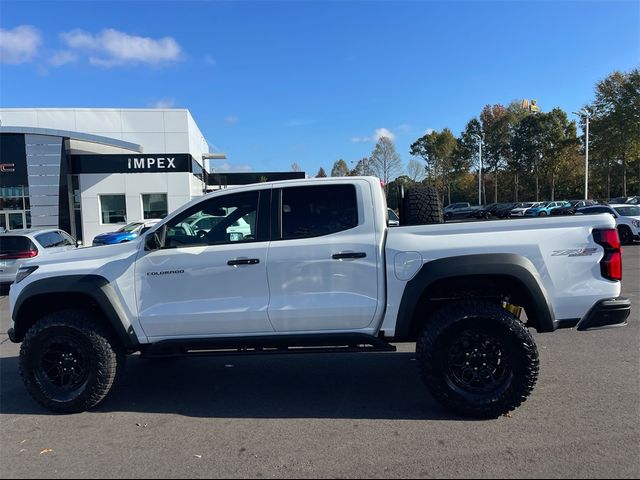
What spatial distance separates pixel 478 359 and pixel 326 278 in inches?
57.4

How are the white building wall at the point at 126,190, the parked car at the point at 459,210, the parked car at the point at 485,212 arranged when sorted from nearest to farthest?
the white building wall at the point at 126,190
the parked car at the point at 485,212
the parked car at the point at 459,210

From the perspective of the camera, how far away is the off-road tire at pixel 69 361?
14.0ft

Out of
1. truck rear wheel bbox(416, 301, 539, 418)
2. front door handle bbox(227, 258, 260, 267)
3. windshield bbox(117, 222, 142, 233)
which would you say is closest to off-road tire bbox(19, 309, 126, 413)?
front door handle bbox(227, 258, 260, 267)

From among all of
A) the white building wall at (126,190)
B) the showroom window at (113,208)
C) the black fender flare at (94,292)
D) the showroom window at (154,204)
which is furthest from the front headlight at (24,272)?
the showroom window at (113,208)

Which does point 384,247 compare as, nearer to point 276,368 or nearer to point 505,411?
point 505,411

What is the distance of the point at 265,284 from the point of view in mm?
4168

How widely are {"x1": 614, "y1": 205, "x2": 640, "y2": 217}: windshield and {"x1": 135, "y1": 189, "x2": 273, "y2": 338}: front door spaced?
19459mm

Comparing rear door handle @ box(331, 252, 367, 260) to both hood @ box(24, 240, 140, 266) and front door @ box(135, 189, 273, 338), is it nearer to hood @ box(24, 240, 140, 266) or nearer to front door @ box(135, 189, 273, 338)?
front door @ box(135, 189, 273, 338)

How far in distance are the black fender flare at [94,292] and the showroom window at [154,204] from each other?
82.0 ft

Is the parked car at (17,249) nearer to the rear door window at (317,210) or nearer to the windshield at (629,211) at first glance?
the rear door window at (317,210)

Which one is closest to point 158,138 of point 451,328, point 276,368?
point 276,368

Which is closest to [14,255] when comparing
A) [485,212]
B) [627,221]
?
[627,221]

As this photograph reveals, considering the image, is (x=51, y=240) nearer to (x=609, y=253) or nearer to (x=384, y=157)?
(x=609, y=253)

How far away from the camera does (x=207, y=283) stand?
421 cm
